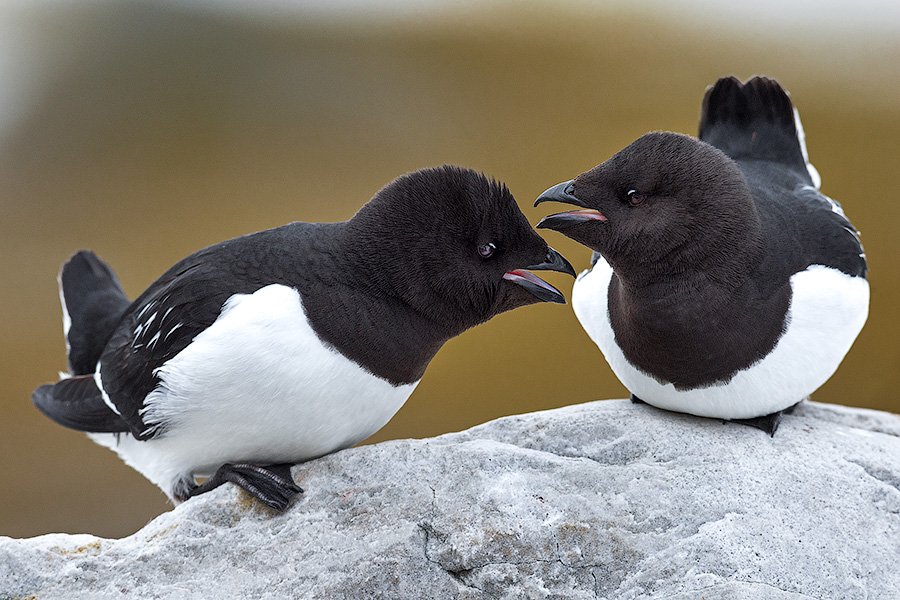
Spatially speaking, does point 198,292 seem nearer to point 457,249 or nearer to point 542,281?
point 457,249

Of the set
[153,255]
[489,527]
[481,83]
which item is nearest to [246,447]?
[489,527]

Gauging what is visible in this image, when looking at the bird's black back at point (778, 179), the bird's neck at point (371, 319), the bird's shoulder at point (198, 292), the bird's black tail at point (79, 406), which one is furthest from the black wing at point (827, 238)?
the bird's black tail at point (79, 406)

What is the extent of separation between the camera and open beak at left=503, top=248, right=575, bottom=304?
3943 mm

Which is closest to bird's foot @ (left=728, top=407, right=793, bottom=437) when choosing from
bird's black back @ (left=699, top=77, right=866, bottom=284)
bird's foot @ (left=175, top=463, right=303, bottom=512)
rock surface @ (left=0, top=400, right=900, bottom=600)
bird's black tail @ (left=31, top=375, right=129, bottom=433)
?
rock surface @ (left=0, top=400, right=900, bottom=600)

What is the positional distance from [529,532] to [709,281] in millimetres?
1161

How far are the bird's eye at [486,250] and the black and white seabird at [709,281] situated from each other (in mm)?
224

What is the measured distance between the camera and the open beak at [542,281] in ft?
12.9

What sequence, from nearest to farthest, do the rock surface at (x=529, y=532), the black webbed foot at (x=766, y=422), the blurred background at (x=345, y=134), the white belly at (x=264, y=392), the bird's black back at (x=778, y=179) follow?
the rock surface at (x=529, y=532) → the white belly at (x=264, y=392) → the bird's black back at (x=778, y=179) → the black webbed foot at (x=766, y=422) → the blurred background at (x=345, y=134)

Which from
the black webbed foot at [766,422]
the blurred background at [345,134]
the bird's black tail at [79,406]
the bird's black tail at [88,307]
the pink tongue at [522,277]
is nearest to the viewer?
the pink tongue at [522,277]

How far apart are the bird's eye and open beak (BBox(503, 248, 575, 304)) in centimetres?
10

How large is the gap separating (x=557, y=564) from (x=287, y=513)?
3.31 ft

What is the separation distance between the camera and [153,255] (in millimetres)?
9523

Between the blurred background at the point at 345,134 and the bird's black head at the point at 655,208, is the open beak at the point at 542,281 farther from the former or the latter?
the blurred background at the point at 345,134

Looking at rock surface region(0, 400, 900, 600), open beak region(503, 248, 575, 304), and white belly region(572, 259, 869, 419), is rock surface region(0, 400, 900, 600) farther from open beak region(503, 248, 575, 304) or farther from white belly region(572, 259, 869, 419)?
open beak region(503, 248, 575, 304)
